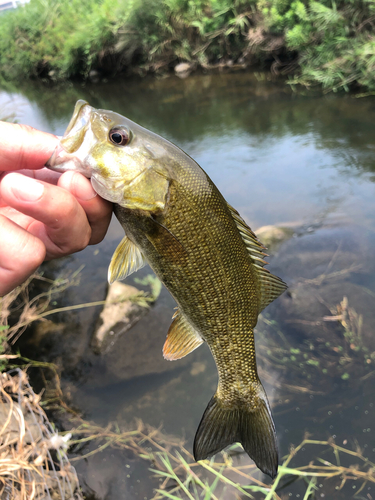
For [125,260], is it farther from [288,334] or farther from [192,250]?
[288,334]

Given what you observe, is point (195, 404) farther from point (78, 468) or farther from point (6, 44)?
point (6, 44)

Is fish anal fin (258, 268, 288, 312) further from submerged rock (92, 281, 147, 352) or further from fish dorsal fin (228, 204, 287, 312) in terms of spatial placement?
submerged rock (92, 281, 147, 352)

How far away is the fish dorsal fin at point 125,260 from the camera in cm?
178

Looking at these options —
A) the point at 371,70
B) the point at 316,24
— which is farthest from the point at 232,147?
the point at 316,24

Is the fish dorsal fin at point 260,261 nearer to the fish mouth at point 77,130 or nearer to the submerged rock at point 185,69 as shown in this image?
the fish mouth at point 77,130

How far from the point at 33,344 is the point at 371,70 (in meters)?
10.4

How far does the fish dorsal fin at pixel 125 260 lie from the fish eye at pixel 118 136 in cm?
48

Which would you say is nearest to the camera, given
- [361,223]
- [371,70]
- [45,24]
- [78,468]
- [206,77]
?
[78,468]

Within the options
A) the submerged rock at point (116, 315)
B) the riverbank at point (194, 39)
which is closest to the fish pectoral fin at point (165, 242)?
the submerged rock at point (116, 315)

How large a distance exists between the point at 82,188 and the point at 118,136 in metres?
0.29

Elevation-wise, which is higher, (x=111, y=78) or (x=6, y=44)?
(x=6, y=44)

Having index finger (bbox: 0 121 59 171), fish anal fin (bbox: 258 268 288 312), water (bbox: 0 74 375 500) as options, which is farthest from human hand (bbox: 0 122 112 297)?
water (bbox: 0 74 375 500)

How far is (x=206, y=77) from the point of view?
597 inches

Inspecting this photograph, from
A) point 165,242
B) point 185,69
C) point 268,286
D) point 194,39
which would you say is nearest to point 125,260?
point 165,242
